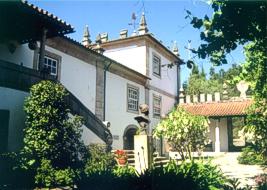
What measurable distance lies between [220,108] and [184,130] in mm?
16092

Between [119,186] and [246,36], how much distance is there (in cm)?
419

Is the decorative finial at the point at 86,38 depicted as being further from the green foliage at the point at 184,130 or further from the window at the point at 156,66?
the green foliage at the point at 184,130

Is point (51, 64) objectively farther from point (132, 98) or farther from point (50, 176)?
point (132, 98)

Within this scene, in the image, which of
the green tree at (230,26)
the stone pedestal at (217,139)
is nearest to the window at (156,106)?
the stone pedestal at (217,139)

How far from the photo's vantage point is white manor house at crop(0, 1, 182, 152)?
11.5m

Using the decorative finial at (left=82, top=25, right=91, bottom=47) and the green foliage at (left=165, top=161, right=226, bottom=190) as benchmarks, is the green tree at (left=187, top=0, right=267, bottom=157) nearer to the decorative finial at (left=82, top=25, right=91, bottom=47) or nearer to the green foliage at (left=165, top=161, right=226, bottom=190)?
the green foliage at (left=165, top=161, right=226, bottom=190)

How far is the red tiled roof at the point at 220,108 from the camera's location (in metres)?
28.3

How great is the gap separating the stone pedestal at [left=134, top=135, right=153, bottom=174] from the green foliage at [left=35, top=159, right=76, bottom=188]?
6.90 ft

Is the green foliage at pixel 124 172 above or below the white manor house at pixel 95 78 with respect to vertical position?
below

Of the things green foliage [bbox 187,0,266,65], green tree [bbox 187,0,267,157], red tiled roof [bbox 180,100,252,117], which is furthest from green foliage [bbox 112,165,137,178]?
red tiled roof [bbox 180,100,252,117]

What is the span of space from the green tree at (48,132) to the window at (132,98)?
11178 millimetres

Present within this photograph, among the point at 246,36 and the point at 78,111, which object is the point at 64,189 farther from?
the point at 246,36

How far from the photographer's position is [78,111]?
13617 mm

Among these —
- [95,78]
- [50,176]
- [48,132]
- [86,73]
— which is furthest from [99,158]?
[95,78]
